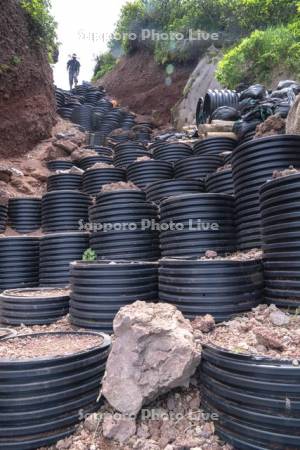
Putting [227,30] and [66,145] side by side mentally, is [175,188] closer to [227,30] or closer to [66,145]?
[66,145]

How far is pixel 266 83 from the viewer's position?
493 inches

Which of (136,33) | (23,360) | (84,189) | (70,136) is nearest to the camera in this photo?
(23,360)

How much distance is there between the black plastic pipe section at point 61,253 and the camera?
5508mm

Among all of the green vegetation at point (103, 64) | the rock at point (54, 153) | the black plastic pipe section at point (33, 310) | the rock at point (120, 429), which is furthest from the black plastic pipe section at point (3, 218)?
the green vegetation at point (103, 64)

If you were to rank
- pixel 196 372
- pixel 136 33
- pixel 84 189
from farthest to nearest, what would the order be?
pixel 136 33 < pixel 84 189 < pixel 196 372

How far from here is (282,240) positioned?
9.58ft

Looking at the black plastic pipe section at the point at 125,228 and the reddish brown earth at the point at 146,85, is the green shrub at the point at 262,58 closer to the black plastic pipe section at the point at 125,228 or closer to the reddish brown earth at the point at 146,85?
the black plastic pipe section at the point at 125,228

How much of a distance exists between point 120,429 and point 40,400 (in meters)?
0.53

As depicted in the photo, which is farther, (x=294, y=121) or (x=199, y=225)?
(x=294, y=121)

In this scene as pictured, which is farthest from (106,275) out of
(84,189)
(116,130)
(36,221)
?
(116,130)

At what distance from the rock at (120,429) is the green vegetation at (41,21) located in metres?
14.3

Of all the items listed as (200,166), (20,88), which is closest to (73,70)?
(20,88)

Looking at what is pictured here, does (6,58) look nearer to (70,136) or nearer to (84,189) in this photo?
(70,136)

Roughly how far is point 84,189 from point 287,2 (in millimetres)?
14427
